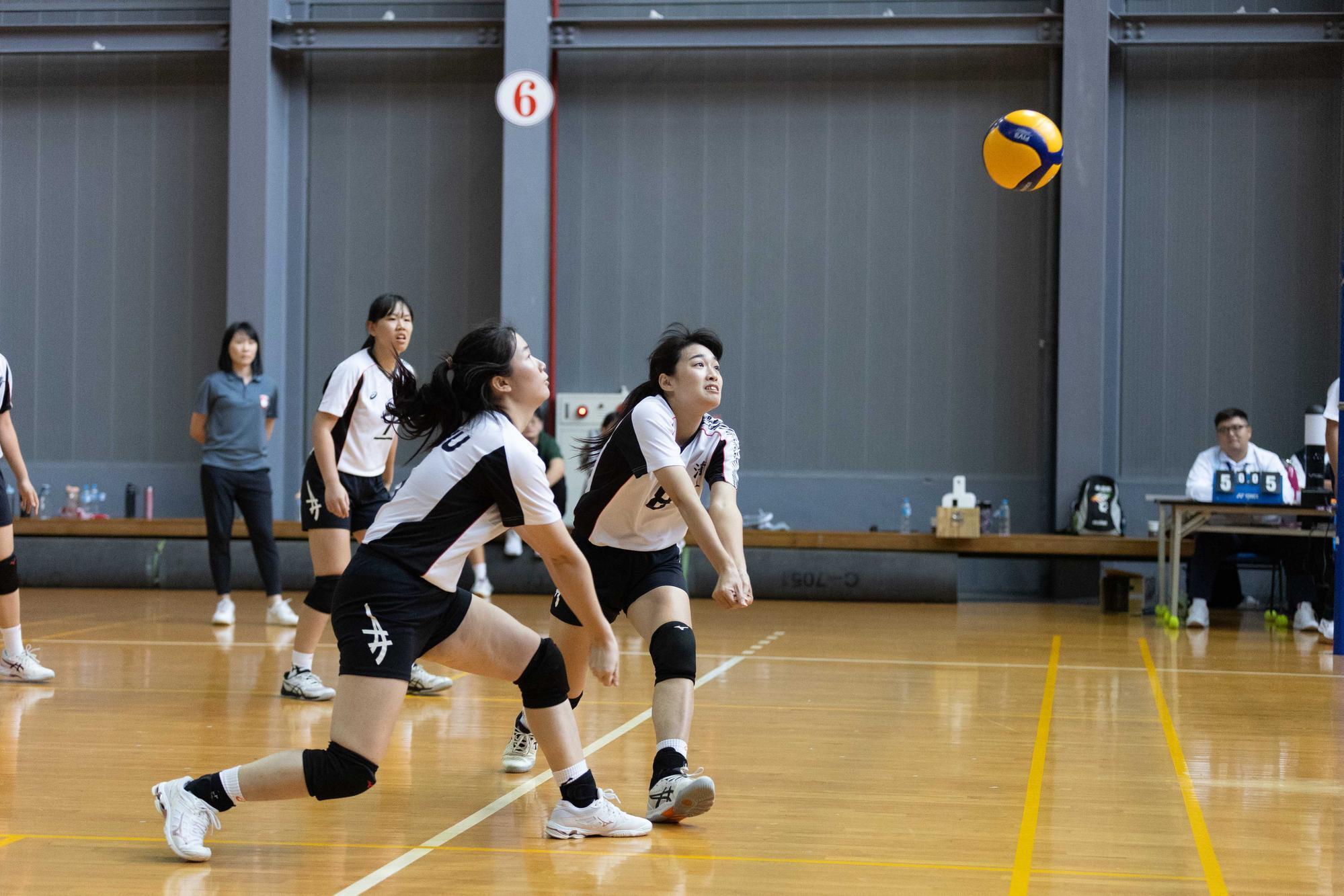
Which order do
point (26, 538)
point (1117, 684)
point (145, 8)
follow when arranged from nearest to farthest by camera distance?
point (1117, 684) → point (26, 538) → point (145, 8)

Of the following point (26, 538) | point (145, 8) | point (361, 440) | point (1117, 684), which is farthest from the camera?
point (145, 8)

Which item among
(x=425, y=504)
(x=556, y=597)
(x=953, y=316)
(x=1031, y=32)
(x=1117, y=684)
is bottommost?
(x=1117, y=684)

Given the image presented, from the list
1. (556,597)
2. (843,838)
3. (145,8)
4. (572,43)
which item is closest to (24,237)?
(145,8)

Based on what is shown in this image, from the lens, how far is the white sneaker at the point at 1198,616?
8.84 meters

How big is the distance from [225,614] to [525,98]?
18.0 ft

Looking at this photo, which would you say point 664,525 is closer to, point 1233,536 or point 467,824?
point 467,824

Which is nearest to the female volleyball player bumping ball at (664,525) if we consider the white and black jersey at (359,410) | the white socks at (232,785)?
the white socks at (232,785)

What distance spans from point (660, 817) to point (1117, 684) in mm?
3491

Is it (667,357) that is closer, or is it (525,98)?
(667,357)

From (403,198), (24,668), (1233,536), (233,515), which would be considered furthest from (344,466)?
(403,198)

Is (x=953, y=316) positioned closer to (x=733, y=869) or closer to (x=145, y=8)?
(x=145, y=8)

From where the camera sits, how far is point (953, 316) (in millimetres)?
11969

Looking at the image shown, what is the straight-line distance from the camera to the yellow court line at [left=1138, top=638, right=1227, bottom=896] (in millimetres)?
3080

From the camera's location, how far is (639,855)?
3.25m
